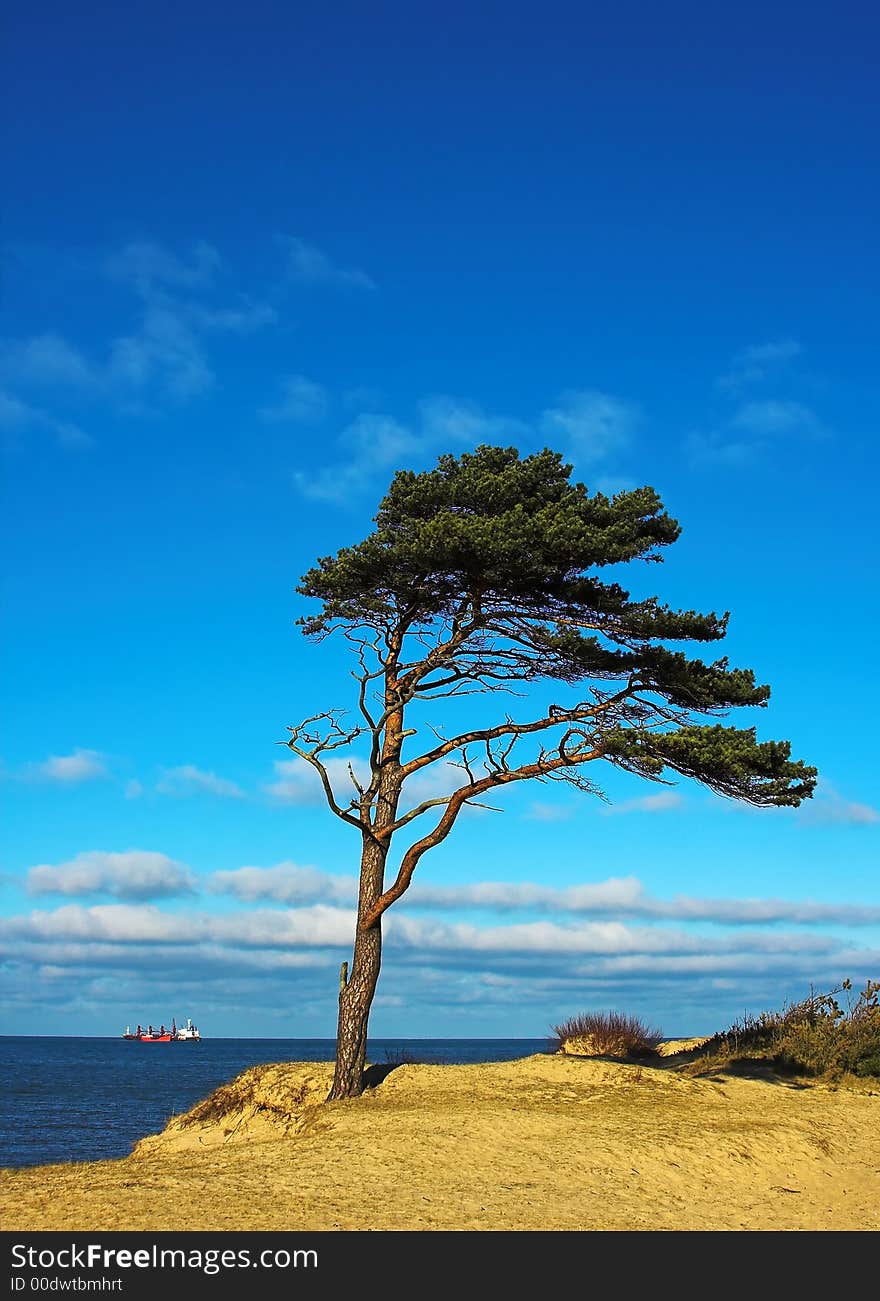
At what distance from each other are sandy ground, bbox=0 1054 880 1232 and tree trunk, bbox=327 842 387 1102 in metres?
0.55

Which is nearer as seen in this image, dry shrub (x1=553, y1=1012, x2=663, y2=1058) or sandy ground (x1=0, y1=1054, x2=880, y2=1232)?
sandy ground (x1=0, y1=1054, x2=880, y2=1232)

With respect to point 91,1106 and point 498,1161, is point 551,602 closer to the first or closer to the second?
point 498,1161

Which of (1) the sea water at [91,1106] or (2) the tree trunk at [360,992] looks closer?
(2) the tree trunk at [360,992]

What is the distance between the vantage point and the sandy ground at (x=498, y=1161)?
1120 centimetres

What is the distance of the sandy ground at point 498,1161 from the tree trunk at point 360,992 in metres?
0.55

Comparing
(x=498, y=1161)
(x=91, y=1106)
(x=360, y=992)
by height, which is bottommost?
(x=91, y=1106)

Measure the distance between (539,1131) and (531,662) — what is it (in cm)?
833

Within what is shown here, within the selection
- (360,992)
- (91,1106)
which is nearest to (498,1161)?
(360,992)

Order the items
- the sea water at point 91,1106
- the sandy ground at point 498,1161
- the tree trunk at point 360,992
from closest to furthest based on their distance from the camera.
Answer: the sandy ground at point 498,1161
the tree trunk at point 360,992
the sea water at point 91,1106

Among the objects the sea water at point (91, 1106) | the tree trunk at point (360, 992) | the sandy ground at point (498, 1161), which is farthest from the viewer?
the sea water at point (91, 1106)

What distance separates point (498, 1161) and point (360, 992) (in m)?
5.98

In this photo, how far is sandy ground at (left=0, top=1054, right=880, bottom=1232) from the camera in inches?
441

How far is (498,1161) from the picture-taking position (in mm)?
14102
